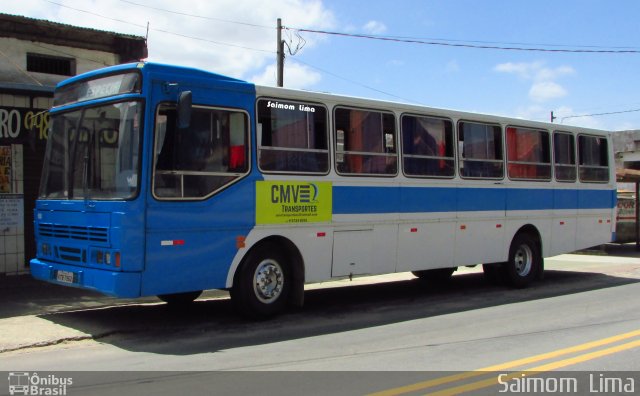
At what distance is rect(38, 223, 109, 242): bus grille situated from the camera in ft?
25.1

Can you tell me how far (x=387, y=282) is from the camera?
13.7 meters

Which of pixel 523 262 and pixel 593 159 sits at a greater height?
pixel 593 159

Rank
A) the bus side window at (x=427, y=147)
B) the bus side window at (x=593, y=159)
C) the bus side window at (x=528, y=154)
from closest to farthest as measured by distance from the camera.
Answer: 1. the bus side window at (x=427, y=147)
2. the bus side window at (x=528, y=154)
3. the bus side window at (x=593, y=159)

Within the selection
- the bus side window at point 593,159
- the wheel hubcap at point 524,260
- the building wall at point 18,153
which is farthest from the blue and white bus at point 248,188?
the building wall at point 18,153

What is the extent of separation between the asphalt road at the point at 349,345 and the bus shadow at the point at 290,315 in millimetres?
25

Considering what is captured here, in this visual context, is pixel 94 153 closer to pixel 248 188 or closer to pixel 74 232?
pixel 74 232

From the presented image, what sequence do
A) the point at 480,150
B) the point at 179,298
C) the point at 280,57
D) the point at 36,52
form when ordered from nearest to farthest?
the point at 179,298, the point at 480,150, the point at 36,52, the point at 280,57

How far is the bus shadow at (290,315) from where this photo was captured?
7.84 m

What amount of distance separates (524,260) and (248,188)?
673cm

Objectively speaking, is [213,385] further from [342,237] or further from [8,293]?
[8,293]

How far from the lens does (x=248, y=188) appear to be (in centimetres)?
847

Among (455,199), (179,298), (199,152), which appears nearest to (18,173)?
(179,298)

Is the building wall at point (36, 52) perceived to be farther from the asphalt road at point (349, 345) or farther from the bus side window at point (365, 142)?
the bus side window at point (365, 142)

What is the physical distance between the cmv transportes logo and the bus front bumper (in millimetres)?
1394
